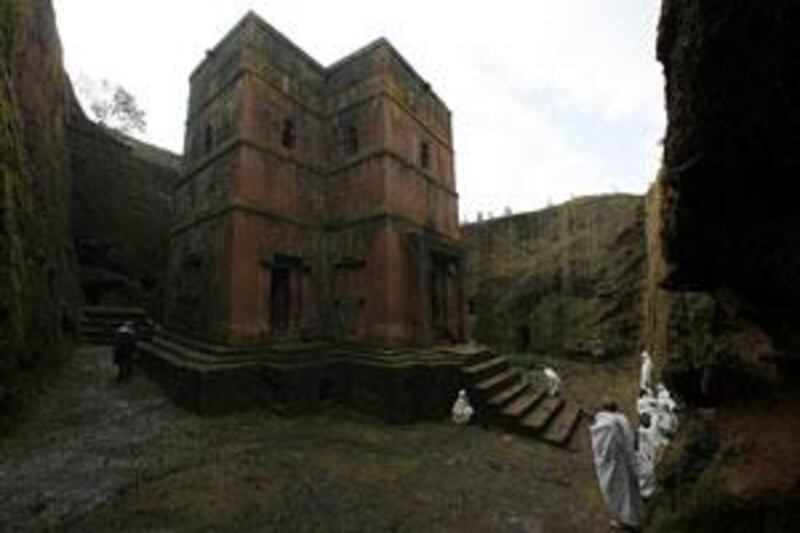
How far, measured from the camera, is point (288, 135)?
1518cm

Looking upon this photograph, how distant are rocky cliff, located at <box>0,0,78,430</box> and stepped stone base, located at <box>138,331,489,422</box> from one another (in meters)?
2.92

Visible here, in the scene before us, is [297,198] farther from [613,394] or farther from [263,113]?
[613,394]

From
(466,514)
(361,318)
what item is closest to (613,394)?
(361,318)

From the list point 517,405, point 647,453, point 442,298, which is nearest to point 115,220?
point 442,298

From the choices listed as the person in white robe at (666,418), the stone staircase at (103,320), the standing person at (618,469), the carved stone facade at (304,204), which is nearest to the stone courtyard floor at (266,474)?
the standing person at (618,469)

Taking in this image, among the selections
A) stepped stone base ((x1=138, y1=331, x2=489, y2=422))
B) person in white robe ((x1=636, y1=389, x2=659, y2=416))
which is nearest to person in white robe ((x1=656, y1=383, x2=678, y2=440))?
person in white robe ((x1=636, y1=389, x2=659, y2=416))

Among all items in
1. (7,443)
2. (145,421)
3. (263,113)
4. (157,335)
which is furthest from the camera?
(157,335)

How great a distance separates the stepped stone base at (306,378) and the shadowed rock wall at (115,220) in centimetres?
846

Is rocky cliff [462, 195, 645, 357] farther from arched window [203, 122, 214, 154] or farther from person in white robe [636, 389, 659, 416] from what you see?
arched window [203, 122, 214, 154]

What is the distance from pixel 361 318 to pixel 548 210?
13.5 m

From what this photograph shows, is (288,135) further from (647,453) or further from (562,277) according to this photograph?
(562,277)

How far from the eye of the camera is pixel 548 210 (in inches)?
956

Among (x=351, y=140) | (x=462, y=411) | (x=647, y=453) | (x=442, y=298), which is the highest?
(x=351, y=140)

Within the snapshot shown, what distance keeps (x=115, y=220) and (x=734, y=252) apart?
78.0 ft
